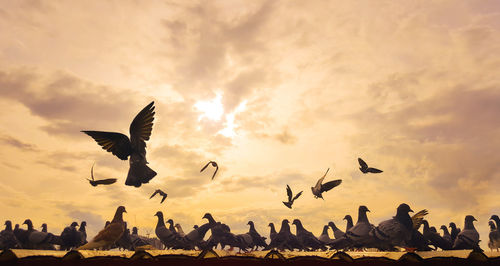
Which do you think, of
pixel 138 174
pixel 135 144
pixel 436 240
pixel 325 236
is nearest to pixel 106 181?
pixel 138 174

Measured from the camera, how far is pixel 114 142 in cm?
1725

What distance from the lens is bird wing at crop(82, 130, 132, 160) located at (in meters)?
17.1

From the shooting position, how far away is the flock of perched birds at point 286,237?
1789 cm

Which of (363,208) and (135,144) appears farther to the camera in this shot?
(363,208)

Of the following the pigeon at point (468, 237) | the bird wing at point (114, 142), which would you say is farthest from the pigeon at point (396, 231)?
the bird wing at point (114, 142)

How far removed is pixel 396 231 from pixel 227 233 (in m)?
12.0

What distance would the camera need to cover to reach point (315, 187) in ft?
73.9

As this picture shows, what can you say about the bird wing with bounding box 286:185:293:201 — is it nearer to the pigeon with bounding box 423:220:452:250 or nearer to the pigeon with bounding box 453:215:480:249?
the pigeon with bounding box 423:220:452:250

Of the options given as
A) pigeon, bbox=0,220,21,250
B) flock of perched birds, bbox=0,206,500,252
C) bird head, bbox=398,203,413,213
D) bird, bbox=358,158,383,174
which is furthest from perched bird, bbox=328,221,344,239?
pigeon, bbox=0,220,21,250

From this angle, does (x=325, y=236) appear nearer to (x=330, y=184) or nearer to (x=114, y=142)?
(x=330, y=184)

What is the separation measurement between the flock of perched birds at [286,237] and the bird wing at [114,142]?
307cm

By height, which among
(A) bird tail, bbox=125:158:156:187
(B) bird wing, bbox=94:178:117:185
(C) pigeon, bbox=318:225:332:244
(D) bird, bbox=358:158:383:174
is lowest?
(C) pigeon, bbox=318:225:332:244

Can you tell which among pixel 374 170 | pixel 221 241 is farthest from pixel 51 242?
pixel 374 170

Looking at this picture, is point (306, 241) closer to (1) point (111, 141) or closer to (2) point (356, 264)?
(1) point (111, 141)
